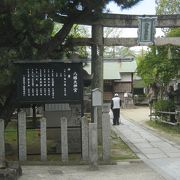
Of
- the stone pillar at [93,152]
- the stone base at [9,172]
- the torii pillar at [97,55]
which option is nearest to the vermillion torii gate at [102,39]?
the torii pillar at [97,55]

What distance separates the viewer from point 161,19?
1634cm

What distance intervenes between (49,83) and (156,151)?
14.1 feet

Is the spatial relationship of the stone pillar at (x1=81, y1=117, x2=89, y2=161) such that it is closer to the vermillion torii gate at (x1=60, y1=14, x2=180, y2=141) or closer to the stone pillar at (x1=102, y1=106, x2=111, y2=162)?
the stone pillar at (x1=102, y1=106, x2=111, y2=162)

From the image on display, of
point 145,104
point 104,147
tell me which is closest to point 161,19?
point 104,147

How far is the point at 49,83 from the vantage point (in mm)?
13016

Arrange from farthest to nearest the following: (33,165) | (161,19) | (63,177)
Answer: (161,19) → (33,165) → (63,177)

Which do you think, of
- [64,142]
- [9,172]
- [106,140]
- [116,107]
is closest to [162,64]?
[116,107]

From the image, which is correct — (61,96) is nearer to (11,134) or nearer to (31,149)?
(31,149)

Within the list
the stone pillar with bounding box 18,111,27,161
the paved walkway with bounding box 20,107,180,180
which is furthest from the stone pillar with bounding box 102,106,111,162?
the stone pillar with bounding box 18,111,27,161

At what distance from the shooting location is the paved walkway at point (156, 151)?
451 inches

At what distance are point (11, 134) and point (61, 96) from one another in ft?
26.1

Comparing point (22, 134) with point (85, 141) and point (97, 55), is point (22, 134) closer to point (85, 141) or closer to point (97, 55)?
point (85, 141)

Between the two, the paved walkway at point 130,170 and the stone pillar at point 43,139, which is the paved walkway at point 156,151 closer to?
the paved walkway at point 130,170

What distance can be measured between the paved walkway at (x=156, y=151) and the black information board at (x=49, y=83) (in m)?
2.77
